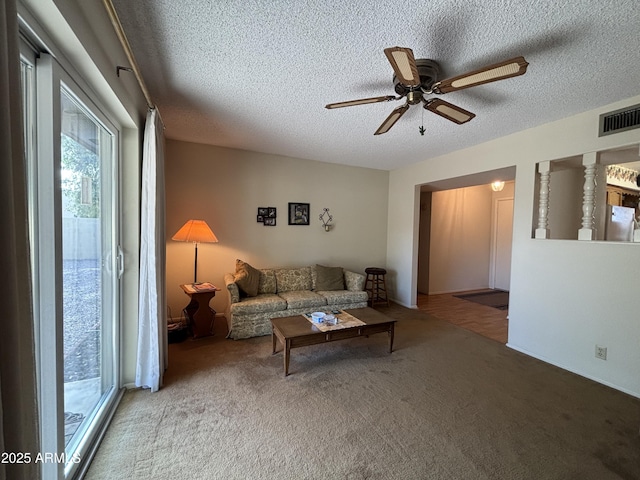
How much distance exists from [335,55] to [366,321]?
2.44 meters

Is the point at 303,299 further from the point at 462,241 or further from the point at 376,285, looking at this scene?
the point at 462,241

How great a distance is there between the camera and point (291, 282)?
4.32 m

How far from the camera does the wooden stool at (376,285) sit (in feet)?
16.5

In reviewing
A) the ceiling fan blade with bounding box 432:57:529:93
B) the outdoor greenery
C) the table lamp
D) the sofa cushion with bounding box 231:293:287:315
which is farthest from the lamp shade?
the ceiling fan blade with bounding box 432:57:529:93

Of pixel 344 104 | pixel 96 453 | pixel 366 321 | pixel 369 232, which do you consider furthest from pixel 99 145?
pixel 369 232

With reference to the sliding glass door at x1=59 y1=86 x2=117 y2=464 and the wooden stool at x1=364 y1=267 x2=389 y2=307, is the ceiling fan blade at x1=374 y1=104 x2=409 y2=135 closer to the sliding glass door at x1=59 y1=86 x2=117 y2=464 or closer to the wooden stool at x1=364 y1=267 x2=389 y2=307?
the sliding glass door at x1=59 y1=86 x2=117 y2=464

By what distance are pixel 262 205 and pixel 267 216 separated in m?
0.19

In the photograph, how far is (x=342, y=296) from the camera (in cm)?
411

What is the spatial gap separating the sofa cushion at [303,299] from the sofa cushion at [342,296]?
0.35 ft

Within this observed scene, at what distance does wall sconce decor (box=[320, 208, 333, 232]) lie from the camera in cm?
502

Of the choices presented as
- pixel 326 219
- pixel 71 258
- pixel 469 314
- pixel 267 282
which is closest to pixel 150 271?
pixel 71 258

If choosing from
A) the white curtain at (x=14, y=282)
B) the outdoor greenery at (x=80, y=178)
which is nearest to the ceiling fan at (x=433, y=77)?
the white curtain at (x=14, y=282)

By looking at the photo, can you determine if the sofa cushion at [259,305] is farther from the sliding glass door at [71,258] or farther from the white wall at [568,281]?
the white wall at [568,281]

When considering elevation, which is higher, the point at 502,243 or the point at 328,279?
the point at 502,243
